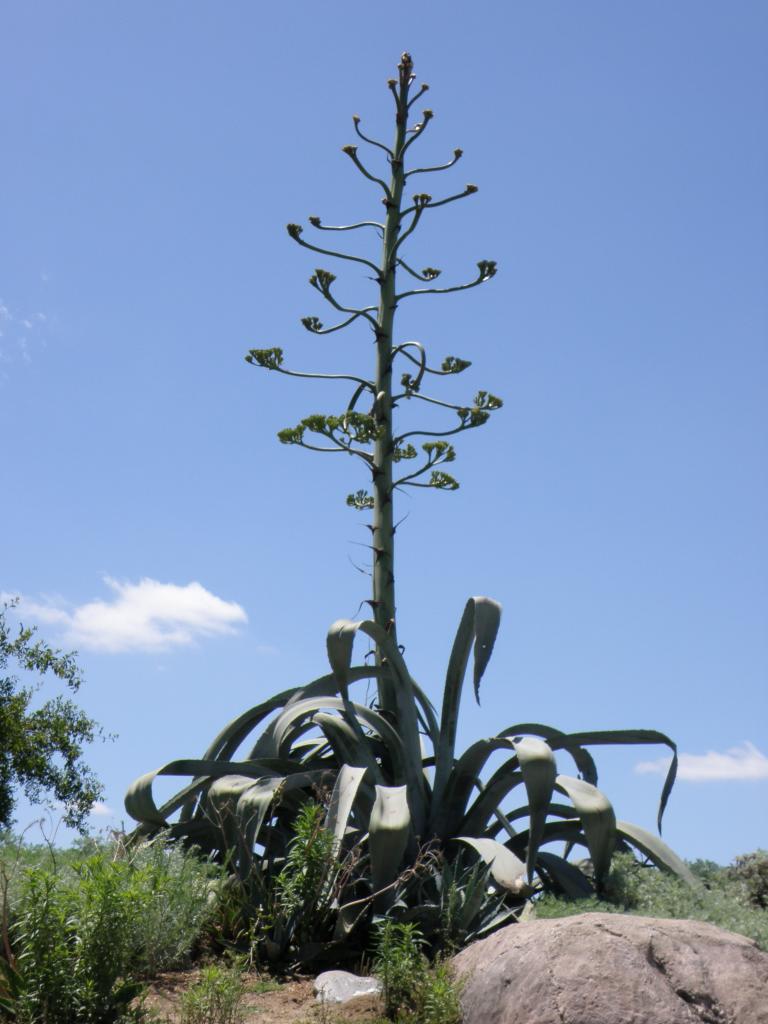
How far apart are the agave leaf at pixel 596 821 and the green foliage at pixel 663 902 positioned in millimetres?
171

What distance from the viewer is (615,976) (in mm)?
4844

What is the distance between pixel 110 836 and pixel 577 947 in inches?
114

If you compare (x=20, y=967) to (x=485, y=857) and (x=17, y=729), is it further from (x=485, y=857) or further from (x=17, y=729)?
(x=17, y=729)

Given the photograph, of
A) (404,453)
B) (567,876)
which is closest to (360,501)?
(404,453)

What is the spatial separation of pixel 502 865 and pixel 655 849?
1415mm

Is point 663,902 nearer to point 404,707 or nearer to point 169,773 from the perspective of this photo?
point 404,707

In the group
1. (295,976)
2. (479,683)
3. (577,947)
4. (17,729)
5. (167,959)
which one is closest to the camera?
(577,947)

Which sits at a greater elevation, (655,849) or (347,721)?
(347,721)

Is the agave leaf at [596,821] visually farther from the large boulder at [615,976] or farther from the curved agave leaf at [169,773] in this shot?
Result: the curved agave leaf at [169,773]

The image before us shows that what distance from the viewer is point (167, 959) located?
561 centimetres

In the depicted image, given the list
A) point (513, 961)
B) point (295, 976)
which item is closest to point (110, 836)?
point (295, 976)

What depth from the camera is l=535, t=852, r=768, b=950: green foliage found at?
6418 millimetres

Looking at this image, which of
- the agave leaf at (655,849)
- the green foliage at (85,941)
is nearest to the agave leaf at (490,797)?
the agave leaf at (655,849)

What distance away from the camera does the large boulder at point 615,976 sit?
4.79 m
